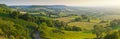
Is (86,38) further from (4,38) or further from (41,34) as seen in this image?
(4,38)

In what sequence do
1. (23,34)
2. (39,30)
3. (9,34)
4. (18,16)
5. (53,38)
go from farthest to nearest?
(18,16) < (39,30) < (53,38) < (23,34) < (9,34)

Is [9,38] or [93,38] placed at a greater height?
[9,38]

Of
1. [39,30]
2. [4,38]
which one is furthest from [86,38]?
[4,38]

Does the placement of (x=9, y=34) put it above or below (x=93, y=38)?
above

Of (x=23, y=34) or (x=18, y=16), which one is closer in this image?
(x=23, y=34)

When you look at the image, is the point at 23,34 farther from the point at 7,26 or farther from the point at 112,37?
the point at 112,37

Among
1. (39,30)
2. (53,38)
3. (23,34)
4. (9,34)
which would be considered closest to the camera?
(9,34)

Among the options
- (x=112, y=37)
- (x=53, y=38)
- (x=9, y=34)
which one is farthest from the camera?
(x=53, y=38)

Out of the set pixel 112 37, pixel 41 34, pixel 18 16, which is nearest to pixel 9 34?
pixel 41 34

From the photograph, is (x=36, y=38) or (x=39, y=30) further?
(x=39, y=30)
